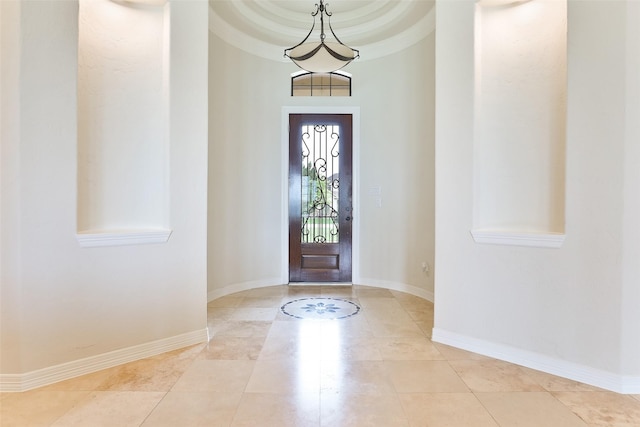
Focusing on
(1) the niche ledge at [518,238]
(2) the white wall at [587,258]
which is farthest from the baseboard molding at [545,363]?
(1) the niche ledge at [518,238]

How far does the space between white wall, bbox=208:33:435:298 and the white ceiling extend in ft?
0.44

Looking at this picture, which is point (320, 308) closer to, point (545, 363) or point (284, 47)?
point (545, 363)

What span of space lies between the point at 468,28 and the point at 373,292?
9.76 ft

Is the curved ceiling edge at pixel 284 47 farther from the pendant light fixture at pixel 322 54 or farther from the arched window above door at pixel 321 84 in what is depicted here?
the pendant light fixture at pixel 322 54

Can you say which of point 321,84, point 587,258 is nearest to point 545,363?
point 587,258

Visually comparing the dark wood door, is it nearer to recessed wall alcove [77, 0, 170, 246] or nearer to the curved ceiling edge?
the curved ceiling edge

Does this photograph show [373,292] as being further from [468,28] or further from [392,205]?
[468,28]

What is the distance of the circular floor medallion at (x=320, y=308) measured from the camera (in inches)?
138

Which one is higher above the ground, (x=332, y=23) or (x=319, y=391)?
A: (x=332, y=23)

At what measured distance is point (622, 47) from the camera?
2.10 meters

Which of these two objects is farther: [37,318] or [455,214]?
[455,214]

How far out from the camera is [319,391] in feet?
6.75

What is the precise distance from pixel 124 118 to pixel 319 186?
260cm

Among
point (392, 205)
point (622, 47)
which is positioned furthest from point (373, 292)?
point (622, 47)
